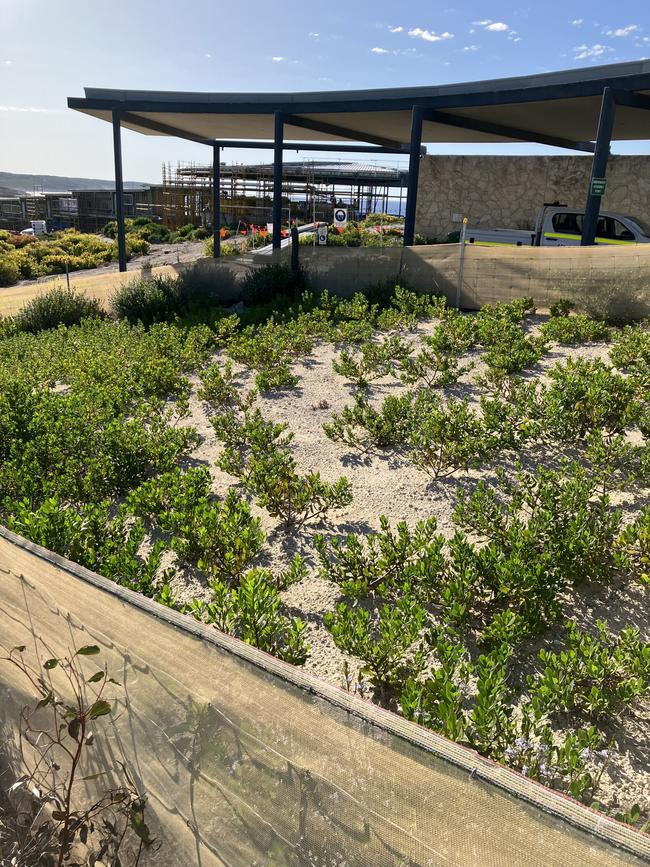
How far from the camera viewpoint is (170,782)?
206 cm

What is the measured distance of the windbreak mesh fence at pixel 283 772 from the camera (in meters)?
1.58

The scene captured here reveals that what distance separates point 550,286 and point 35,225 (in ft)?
170

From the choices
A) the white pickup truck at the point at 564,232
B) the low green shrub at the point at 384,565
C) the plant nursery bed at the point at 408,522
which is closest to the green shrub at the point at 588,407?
the plant nursery bed at the point at 408,522

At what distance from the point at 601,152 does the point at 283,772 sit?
1354 cm

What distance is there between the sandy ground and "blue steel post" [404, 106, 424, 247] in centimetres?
805

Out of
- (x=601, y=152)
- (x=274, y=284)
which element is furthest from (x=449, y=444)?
(x=601, y=152)

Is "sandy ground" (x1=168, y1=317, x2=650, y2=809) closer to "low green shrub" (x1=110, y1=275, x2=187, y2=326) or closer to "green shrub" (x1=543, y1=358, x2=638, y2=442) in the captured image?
"green shrub" (x1=543, y1=358, x2=638, y2=442)

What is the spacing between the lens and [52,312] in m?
14.1

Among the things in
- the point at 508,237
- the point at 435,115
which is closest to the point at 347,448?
the point at 435,115

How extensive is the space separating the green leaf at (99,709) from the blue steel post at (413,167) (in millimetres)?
14331

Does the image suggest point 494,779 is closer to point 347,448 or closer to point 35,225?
point 347,448

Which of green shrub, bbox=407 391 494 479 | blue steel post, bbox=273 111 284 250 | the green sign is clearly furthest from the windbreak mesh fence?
blue steel post, bbox=273 111 284 250

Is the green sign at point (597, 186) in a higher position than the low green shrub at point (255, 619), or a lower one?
higher

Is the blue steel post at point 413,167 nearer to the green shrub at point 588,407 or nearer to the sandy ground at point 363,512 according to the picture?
the sandy ground at point 363,512
